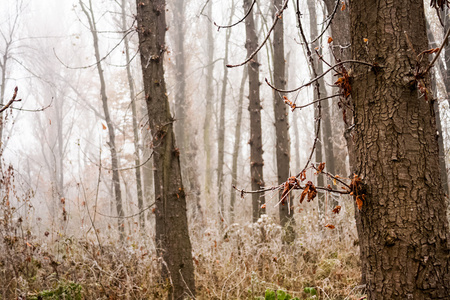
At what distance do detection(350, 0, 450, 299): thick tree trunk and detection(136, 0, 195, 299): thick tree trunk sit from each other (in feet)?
8.85

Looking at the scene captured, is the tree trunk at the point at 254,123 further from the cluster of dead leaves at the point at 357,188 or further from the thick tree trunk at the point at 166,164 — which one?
the cluster of dead leaves at the point at 357,188

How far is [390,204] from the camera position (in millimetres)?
1751

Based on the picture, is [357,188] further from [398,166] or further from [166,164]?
[166,164]

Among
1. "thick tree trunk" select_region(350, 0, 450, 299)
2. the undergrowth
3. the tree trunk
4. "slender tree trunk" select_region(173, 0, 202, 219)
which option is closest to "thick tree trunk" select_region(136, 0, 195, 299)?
the undergrowth

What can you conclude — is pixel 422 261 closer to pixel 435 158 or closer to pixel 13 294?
pixel 435 158

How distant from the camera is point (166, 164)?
429 centimetres

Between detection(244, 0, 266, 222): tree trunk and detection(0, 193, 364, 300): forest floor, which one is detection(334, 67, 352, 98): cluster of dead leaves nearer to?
detection(0, 193, 364, 300): forest floor

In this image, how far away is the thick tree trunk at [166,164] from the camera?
4.20 m

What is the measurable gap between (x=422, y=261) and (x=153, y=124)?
11.1ft

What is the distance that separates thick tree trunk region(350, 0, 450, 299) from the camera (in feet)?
5.60

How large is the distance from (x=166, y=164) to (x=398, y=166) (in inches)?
118

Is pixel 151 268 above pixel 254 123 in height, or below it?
below

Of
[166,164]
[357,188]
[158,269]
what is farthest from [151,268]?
[357,188]

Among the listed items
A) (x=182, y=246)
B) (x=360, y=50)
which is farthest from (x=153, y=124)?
(x=360, y=50)
